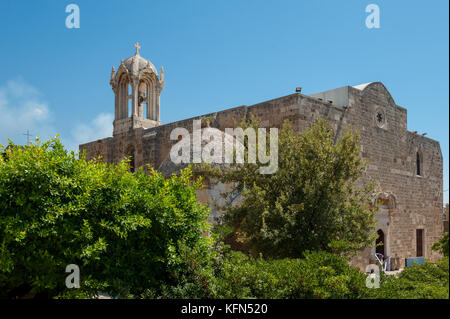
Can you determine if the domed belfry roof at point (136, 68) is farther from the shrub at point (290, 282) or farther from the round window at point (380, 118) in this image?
the shrub at point (290, 282)

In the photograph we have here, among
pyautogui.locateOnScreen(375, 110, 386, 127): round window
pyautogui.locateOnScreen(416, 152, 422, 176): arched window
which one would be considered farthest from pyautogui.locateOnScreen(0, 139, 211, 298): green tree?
pyautogui.locateOnScreen(416, 152, 422, 176): arched window

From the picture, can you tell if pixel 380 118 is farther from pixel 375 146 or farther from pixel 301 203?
pixel 301 203

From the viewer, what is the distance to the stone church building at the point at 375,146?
13.5 meters

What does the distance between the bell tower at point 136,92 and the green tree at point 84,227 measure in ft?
58.8

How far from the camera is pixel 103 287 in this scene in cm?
520

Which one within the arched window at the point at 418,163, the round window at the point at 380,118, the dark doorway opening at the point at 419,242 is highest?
the round window at the point at 380,118

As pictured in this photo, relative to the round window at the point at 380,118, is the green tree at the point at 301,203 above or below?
below

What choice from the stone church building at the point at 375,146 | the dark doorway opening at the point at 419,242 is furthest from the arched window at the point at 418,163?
the dark doorway opening at the point at 419,242

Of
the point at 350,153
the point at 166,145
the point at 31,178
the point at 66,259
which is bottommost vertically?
the point at 66,259

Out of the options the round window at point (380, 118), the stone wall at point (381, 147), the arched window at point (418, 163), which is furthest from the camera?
the arched window at point (418, 163)

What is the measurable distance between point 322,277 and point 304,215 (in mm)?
2729
